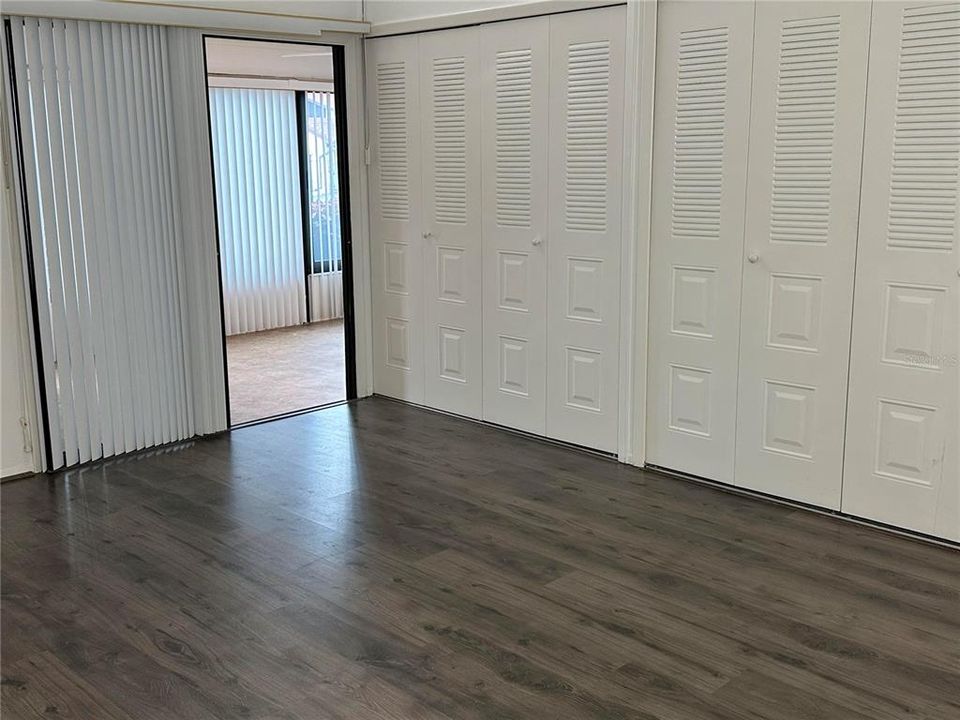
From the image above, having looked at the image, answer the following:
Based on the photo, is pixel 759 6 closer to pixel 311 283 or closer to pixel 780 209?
pixel 780 209

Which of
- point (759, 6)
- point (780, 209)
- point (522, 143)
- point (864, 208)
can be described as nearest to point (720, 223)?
point (780, 209)

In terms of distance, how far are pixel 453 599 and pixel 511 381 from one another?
203cm

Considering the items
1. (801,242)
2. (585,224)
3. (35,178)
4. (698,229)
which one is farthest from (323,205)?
(801,242)

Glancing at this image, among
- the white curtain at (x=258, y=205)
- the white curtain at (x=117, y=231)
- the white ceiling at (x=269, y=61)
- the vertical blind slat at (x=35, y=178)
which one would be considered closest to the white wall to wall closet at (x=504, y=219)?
the white curtain at (x=117, y=231)

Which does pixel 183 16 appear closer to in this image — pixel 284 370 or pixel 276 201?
pixel 284 370

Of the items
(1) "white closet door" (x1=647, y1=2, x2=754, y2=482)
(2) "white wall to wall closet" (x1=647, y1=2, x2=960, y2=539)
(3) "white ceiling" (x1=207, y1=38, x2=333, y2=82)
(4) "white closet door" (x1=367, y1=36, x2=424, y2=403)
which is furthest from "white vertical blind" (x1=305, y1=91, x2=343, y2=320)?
(2) "white wall to wall closet" (x1=647, y1=2, x2=960, y2=539)

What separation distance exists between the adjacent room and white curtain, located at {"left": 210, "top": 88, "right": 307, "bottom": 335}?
2.45 metres

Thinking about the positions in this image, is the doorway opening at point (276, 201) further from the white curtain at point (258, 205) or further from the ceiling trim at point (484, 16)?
the ceiling trim at point (484, 16)

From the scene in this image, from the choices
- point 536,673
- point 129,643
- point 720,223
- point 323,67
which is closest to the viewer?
point 536,673

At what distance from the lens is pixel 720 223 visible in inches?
162

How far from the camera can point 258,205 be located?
8141 millimetres

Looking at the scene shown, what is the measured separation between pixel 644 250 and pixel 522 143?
929 millimetres

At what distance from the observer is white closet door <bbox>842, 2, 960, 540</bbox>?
3.46m

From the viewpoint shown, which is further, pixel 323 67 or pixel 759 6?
pixel 323 67
